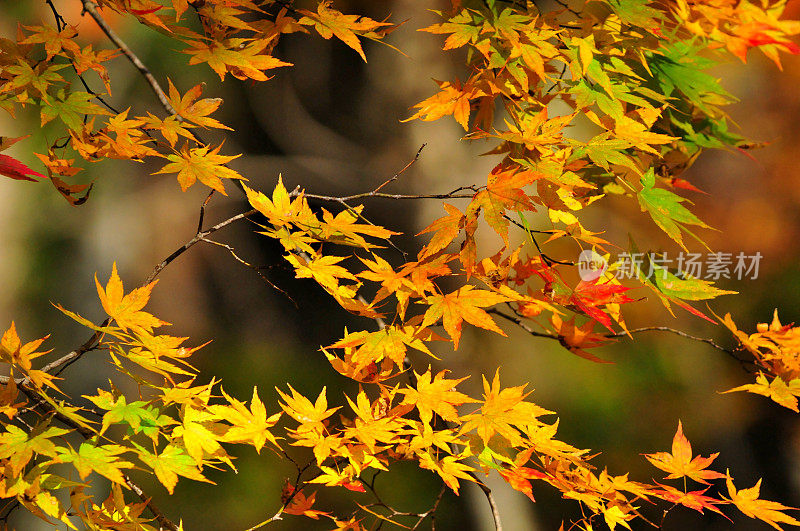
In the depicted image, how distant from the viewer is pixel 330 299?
139 inches

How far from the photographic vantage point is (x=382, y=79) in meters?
3.55

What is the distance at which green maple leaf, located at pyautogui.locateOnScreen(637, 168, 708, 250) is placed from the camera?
0.98 meters

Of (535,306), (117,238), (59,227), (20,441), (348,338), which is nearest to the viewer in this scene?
(20,441)

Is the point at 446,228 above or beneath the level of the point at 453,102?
beneath

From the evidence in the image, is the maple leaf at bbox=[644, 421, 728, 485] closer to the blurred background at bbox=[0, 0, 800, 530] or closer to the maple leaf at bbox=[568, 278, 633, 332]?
the maple leaf at bbox=[568, 278, 633, 332]

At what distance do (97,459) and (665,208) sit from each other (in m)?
0.89

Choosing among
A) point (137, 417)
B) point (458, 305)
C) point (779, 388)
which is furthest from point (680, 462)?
point (137, 417)

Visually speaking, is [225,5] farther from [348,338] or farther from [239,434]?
[239,434]

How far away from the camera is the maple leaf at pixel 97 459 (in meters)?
0.85

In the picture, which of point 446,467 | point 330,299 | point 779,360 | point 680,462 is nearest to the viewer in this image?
point 446,467

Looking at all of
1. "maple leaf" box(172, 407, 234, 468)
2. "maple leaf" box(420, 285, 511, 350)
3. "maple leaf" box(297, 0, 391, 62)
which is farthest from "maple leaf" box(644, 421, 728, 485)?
"maple leaf" box(297, 0, 391, 62)

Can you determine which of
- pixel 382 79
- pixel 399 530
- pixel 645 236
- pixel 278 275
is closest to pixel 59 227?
pixel 278 275

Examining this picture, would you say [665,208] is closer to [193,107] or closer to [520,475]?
[520,475]

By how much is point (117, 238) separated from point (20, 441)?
2.34m
